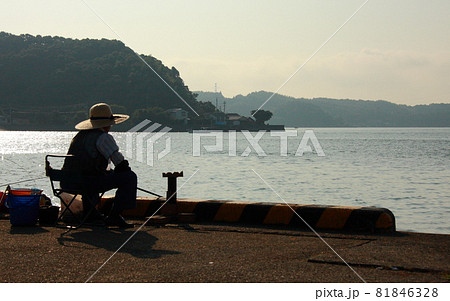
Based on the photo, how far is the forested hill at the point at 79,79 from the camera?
144750mm

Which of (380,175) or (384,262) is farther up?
(384,262)

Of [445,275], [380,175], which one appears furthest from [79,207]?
[380,175]

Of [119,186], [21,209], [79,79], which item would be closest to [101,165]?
[119,186]

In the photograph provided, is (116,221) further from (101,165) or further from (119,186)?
(101,165)

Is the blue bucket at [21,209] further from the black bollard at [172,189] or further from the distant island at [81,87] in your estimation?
the distant island at [81,87]

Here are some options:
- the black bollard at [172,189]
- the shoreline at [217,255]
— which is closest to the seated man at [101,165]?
the shoreline at [217,255]

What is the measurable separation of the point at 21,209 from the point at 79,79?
152 m

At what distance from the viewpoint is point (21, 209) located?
8375 mm

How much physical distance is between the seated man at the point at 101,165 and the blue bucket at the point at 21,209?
607 mm

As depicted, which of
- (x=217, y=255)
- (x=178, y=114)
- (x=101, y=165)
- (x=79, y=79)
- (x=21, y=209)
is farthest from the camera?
(x=178, y=114)

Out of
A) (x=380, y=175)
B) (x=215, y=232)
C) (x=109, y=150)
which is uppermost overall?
(x=109, y=150)

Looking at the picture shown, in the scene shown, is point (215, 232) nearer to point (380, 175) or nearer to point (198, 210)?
point (198, 210)

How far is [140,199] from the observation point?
962cm

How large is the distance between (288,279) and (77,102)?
523 ft
